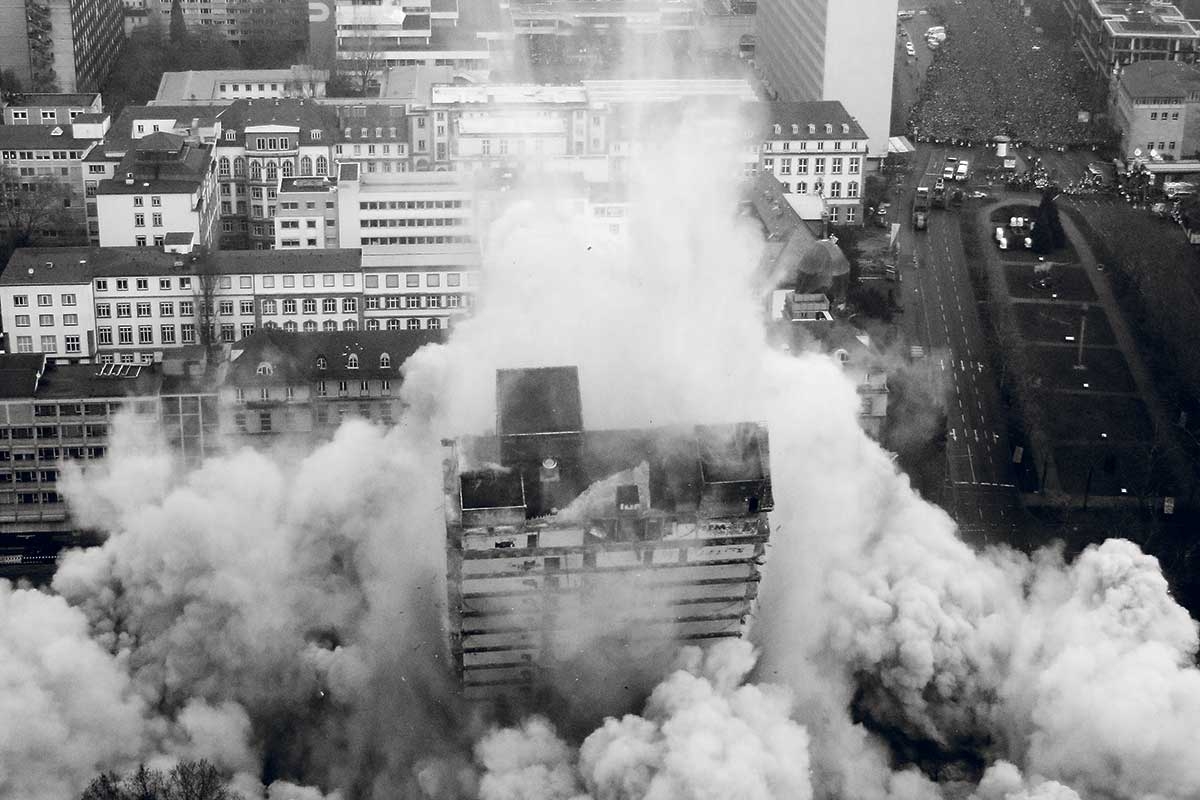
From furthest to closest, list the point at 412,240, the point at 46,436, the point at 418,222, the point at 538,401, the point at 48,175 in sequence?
the point at 48,175
the point at 412,240
the point at 418,222
the point at 46,436
the point at 538,401

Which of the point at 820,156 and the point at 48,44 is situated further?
the point at 48,44

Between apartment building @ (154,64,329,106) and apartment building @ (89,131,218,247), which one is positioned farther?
apartment building @ (154,64,329,106)

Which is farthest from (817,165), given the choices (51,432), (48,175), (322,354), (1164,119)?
(51,432)

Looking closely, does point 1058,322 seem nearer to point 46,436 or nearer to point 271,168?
point 271,168

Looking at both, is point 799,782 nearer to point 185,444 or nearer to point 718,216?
point 718,216

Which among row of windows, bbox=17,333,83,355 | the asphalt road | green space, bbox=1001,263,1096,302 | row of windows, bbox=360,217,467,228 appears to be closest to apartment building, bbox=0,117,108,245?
row of windows, bbox=17,333,83,355

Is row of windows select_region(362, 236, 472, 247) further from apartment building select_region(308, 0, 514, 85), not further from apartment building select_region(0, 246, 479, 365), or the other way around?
apartment building select_region(308, 0, 514, 85)

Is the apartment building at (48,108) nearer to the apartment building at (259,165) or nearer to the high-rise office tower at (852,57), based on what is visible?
the apartment building at (259,165)
